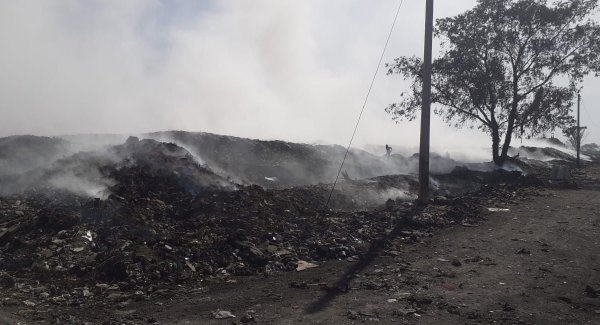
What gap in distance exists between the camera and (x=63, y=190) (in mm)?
7465

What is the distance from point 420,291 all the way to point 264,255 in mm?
2245

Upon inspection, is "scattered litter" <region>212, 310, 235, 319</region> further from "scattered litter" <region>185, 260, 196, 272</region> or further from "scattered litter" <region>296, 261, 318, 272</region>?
"scattered litter" <region>296, 261, 318, 272</region>

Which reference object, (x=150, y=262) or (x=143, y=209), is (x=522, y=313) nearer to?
(x=150, y=262)

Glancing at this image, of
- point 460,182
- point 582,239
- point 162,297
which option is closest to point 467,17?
point 460,182

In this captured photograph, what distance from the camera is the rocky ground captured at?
4.31 metres

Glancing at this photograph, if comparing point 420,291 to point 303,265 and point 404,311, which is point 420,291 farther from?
point 303,265

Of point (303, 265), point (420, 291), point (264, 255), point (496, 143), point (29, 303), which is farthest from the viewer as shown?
point (496, 143)

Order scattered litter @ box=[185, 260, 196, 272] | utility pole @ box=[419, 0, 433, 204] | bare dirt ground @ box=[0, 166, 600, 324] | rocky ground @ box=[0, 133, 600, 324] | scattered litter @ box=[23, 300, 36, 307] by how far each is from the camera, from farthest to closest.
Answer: utility pole @ box=[419, 0, 433, 204], scattered litter @ box=[185, 260, 196, 272], scattered litter @ box=[23, 300, 36, 307], rocky ground @ box=[0, 133, 600, 324], bare dirt ground @ box=[0, 166, 600, 324]

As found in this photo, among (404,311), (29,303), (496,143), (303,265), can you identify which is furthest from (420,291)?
(496,143)

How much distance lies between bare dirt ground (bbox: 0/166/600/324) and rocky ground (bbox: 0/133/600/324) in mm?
22

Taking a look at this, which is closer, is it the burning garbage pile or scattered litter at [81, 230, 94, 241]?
the burning garbage pile

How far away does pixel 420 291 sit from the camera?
15.6 ft

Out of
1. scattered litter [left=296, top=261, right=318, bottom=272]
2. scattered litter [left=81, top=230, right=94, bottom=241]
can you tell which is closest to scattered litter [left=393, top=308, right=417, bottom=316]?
scattered litter [left=296, top=261, right=318, bottom=272]

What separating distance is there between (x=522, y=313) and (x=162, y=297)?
12.4ft
